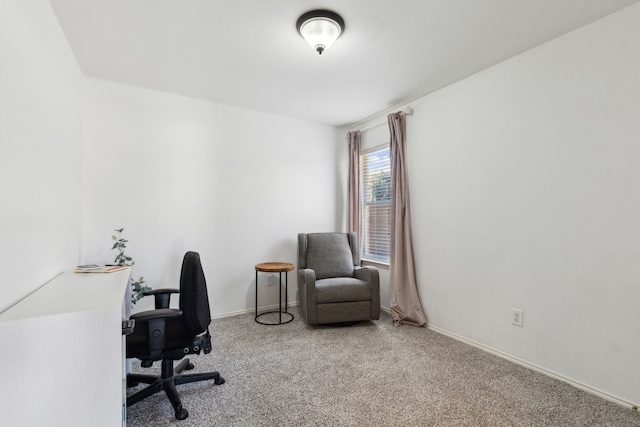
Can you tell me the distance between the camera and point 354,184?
404cm

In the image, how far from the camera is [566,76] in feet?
6.94

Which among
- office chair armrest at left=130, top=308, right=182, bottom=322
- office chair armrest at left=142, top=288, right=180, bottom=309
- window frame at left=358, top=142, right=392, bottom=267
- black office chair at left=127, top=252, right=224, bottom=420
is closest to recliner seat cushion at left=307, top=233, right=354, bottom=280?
window frame at left=358, top=142, right=392, bottom=267

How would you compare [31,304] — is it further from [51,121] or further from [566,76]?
[566,76]

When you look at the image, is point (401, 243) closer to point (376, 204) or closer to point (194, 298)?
point (376, 204)

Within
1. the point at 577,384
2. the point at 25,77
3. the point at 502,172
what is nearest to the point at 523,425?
the point at 577,384

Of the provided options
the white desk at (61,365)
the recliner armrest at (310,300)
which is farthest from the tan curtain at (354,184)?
the white desk at (61,365)

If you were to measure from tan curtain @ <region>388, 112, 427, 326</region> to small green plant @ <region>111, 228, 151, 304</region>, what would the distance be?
251 cm

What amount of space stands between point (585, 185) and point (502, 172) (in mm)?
567

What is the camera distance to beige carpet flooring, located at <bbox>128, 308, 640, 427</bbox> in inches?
66.6

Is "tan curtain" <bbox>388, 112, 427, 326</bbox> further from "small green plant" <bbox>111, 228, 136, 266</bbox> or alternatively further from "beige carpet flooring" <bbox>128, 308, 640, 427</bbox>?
"small green plant" <bbox>111, 228, 136, 266</bbox>

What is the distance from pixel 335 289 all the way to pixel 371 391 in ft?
3.91

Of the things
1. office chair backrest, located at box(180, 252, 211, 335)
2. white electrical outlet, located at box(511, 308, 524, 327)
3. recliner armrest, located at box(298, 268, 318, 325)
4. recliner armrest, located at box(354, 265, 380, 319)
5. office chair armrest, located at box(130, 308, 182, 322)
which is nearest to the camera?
office chair armrest, located at box(130, 308, 182, 322)

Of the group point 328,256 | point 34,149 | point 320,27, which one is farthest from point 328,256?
point 34,149

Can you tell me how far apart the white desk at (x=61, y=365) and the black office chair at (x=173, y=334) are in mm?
527
